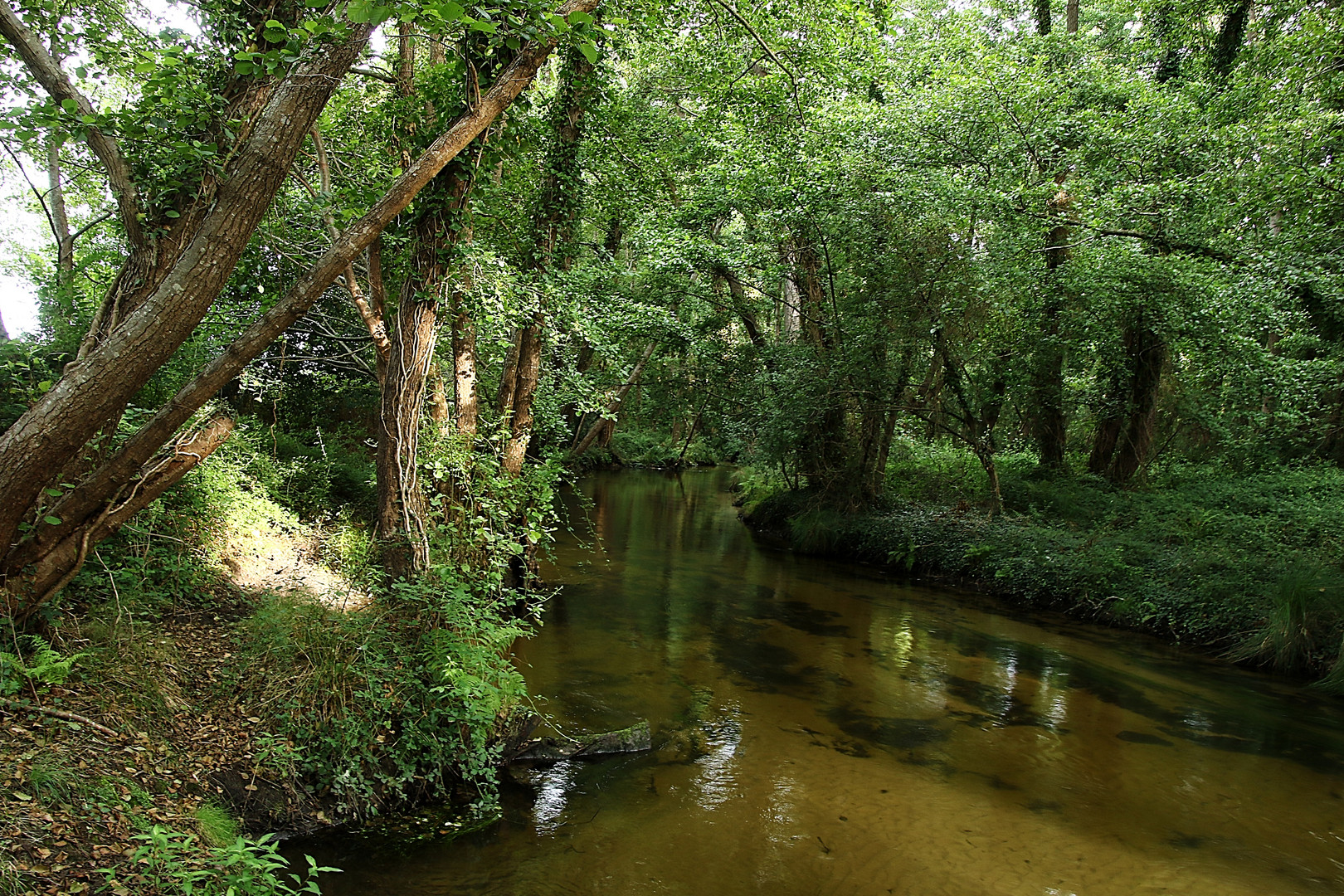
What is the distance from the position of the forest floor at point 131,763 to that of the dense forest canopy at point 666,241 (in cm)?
71

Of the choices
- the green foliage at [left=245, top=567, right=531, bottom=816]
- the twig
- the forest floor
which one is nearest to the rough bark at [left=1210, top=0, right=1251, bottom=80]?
the green foliage at [left=245, top=567, right=531, bottom=816]

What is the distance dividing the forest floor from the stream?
725 mm

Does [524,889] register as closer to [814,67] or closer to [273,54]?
[273,54]

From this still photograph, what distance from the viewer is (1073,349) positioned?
13.6m

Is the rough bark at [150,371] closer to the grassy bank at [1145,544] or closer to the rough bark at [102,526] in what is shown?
the rough bark at [102,526]

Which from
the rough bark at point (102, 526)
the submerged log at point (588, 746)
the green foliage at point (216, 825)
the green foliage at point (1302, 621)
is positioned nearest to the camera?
the green foliage at point (216, 825)

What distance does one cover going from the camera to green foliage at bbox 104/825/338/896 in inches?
124

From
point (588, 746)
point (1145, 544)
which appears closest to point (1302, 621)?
point (1145, 544)

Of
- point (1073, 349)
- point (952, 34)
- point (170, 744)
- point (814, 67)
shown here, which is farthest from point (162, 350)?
point (952, 34)

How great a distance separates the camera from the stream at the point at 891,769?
15.5 ft

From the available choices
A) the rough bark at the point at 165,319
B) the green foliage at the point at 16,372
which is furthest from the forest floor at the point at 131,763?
the green foliage at the point at 16,372

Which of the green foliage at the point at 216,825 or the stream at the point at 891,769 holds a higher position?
the green foliage at the point at 216,825

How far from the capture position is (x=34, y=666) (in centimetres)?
405

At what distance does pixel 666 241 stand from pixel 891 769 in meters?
8.04
